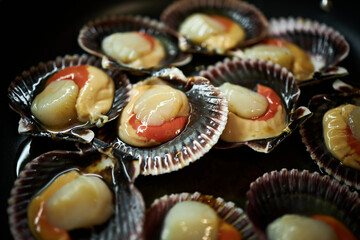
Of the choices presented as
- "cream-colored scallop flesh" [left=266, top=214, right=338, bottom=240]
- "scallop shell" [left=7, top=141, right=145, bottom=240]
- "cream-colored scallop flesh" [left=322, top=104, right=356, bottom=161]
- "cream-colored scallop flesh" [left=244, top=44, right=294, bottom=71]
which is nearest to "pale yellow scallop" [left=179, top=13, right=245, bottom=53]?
"cream-colored scallop flesh" [left=244, top=44, right=294, bottom=71]

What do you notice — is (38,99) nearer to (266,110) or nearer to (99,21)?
(99,21)

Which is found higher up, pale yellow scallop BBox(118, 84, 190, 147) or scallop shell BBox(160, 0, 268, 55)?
scallop shell BBox(160, 0, 268, 55)

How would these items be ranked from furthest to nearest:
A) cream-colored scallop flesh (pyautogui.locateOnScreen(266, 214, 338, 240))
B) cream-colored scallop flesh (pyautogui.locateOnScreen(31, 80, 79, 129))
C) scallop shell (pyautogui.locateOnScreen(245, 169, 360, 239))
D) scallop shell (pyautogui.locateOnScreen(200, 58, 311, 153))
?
scallop shell (pyautogui.locateOnScreen(200, 58, 311, 153)) → cream-colored scallop flesh (pyautogui.locateOnScreen(31, 80, 79, 129)) → scallop shell (pyautogui.locateOnScreen(245, 169, 360, 239)) → cream-colored scallop flesh (pyautogui.locateOnScreen(266, 214, 338, 240))

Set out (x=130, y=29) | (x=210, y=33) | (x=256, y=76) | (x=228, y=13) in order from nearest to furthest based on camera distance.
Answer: (x=256, y=76) → (x=210, y=33) → (x=130, y=29) → (x=228, y=13)

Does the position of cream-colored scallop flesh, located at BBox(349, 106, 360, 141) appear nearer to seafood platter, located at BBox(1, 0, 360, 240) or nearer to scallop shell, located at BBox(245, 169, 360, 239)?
seafood platter, located at BBox(1, 0, 360, 240)

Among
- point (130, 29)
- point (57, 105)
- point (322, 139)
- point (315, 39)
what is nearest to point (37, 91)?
point (57, 105)

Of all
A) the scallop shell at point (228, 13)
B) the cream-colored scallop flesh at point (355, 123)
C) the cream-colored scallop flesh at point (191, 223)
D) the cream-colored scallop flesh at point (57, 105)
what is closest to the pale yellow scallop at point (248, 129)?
the cream-colored scallop flesh at point (355, 123)

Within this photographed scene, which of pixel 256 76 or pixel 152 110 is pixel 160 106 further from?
pixel 256 76
